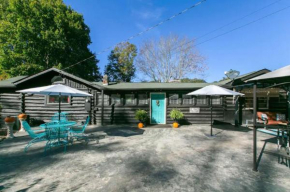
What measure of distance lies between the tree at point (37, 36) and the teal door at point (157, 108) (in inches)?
573

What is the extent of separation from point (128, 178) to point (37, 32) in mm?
21567

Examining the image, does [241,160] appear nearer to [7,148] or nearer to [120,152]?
[120,152]

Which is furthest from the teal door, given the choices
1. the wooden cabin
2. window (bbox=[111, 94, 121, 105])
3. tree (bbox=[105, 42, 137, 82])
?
tree (bbox=[105, 42, 137, 82])

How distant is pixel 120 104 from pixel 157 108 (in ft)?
9.15

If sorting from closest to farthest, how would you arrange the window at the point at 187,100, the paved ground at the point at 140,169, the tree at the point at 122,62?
the paved ground at the point at 140,169 < the window at the point at 187,100 < the tree at the point at 122,62

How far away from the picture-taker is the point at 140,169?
3.46m

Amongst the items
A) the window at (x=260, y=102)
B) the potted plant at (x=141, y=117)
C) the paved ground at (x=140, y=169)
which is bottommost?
the paved ground at (x=140, y=169)

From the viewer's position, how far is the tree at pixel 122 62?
26.3 meters

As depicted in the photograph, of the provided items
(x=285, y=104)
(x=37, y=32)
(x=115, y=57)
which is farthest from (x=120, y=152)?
(x=115, y=57)

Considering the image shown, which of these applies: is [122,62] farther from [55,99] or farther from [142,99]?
[142,99]

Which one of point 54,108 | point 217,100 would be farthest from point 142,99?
point 54,108

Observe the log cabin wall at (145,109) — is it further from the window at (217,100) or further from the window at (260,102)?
the window at (260,102)

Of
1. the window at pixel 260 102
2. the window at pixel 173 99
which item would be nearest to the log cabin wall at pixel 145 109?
the window at pixel 173 99

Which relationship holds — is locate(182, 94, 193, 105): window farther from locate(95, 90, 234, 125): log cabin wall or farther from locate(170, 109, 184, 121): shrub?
locate(170, 109, 184, 121): shrub
